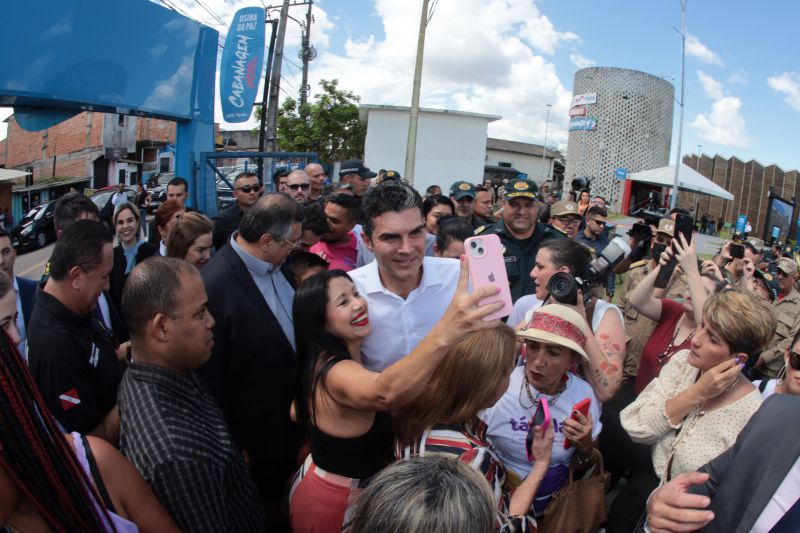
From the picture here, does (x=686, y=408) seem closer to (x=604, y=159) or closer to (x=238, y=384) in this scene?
(x=238, y=384)

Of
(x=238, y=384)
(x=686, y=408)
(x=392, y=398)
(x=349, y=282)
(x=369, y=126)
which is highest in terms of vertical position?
(x=369, y=126)

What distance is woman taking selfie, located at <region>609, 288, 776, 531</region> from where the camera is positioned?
2045mm

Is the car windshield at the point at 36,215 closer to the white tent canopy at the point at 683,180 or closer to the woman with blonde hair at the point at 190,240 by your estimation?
the woman with blonde hair at the point at 190,240

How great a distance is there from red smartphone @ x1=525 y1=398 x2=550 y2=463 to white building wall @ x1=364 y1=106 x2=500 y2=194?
73.9 ft

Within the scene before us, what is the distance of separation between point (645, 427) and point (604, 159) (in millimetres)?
38263

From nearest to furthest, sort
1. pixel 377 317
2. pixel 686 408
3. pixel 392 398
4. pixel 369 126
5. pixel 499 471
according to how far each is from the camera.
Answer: pixel 392 398
pixel 499 471
pixel 686 408
pixel 377 317
pixel 369 126

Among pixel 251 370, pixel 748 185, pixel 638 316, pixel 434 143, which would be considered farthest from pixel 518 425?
pixel 748 185

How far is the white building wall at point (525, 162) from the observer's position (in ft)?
164

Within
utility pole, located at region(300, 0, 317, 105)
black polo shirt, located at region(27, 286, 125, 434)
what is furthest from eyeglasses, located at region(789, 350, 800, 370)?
utility pole, located at region(300, 0, 317, 105)

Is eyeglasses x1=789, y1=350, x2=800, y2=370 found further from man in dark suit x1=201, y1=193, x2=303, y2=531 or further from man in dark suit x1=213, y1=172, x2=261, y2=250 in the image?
man in dark suit x1=213, y1=172, x2=261, y2=250

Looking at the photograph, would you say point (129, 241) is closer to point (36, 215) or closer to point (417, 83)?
point (417, 83)

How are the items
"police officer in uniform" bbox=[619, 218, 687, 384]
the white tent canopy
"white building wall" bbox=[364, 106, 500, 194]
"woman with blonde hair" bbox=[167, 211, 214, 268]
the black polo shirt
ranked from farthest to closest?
"white building wall" bbox=[364, 106, 500, 194] → the white tent canopy → "police officer in uniform" bbox=[619, 218, 687, 384] → "woman with blonde hair" bbox=[167, 211, 214, 268] → the black polo shirt

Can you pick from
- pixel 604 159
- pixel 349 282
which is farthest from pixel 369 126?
pixel 349 282

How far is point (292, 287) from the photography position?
9.66 ft
